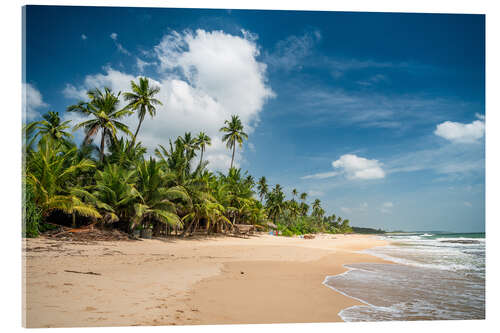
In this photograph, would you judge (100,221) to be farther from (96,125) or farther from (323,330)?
(323,330)

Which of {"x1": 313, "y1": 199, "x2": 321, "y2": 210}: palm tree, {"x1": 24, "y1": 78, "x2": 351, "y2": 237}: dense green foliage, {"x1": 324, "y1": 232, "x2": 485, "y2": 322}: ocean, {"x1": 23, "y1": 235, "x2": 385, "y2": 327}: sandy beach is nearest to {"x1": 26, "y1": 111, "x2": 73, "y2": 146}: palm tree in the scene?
{"x1": 24, "y1": 78, "x2": 351, "y2": 237}: dense green foliage

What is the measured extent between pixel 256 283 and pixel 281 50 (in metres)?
4.49

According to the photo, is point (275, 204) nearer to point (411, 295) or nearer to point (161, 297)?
point (411, 295)

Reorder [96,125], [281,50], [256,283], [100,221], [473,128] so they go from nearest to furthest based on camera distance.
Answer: [473,128]
[256,283]
[281,50]
[100,221]
[96,125]

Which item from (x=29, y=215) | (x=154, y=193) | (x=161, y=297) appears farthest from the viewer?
(x=154, y=193)

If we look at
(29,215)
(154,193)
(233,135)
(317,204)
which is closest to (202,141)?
(233,135)

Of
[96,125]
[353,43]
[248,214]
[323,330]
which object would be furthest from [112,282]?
[248,214]

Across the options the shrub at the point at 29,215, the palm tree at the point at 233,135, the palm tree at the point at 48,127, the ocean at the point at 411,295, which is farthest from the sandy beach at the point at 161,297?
the palm tree at the point at 233,135

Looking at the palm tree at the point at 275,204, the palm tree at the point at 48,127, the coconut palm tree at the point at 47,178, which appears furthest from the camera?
the palm tree at the point at 275,204

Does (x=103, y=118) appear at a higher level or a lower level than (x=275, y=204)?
higher

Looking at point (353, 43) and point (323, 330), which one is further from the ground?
point (353, 43)

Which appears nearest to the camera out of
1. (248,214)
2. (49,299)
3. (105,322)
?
(105,322)

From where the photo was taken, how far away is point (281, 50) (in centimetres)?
511

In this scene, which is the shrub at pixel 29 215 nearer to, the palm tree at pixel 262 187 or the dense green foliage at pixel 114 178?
the dense green foliage at pixel 114 178
